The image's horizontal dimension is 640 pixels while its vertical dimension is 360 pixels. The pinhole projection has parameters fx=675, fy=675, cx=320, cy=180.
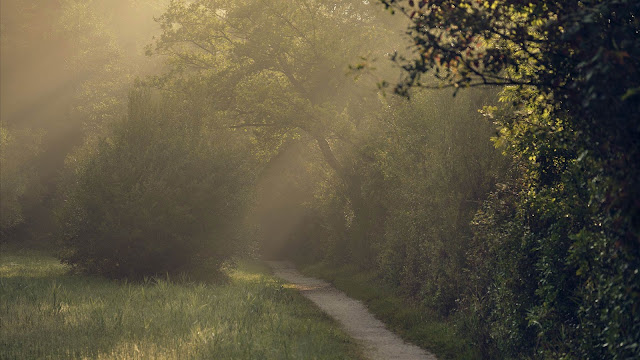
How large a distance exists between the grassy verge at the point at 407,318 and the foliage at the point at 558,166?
1225mm

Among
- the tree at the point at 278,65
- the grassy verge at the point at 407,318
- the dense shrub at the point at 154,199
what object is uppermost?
the tree at the point at 278,65

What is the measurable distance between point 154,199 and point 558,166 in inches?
708

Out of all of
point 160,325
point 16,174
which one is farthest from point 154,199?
point 16,174

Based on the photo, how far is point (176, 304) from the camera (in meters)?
18.0

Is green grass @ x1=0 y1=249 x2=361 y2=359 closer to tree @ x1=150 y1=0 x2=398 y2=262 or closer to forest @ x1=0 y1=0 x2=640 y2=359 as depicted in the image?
forest @ x1=0 y1=0 x2=640 y2=359

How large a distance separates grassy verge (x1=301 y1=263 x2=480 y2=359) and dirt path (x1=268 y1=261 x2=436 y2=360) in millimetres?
317

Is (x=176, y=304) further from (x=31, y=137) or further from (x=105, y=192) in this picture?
(x=31, y=137)

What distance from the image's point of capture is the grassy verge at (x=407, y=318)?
15.2 meters

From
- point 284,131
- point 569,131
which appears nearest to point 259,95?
point 284,131

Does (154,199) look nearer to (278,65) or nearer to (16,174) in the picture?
(278,65)

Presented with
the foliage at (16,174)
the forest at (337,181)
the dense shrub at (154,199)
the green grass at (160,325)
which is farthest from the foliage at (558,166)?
the foliage at (16,174)

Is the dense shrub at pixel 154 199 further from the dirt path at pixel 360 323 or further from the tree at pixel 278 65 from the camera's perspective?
the dirt path at pixel 360 323

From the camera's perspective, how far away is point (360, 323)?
19.7 m

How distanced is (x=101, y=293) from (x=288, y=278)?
1640cm
